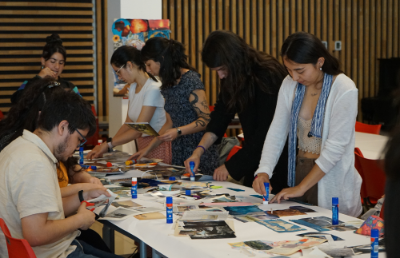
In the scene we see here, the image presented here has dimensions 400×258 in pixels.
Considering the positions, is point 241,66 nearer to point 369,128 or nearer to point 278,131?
point 278,131

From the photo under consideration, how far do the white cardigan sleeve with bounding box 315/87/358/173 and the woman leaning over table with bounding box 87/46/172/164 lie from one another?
1.91m

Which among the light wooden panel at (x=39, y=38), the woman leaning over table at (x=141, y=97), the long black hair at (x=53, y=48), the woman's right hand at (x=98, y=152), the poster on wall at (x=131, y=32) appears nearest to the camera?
the woman leaning over table at (x=141, y=97)

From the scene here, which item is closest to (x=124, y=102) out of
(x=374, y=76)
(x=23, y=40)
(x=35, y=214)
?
(x=23, y=40)

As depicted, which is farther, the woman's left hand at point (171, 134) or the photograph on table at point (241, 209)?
the woman's left hand at point (171, 134)

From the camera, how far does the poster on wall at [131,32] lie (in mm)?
6180

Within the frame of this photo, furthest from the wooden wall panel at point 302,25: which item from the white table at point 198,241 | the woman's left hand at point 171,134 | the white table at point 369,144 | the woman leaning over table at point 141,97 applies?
the white table at point 198,241

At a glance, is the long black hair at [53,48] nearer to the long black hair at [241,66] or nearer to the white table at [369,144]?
the long black hair at [241,66]

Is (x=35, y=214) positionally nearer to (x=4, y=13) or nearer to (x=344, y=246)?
(x=344, y=246)

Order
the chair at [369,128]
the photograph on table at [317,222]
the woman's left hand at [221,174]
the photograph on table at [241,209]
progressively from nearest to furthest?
the photograph on table at [317,222]
the photograph on table at [241,209]
the woman's left hand at [221,174]
the chair at [369,128]

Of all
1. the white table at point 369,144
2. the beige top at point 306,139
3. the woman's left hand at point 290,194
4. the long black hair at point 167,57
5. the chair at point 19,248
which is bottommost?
the white table at point 369,144

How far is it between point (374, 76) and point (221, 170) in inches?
312

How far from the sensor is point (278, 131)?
279cm

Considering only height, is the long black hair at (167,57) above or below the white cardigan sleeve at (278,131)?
above

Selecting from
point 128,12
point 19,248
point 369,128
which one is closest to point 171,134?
point 19,248
